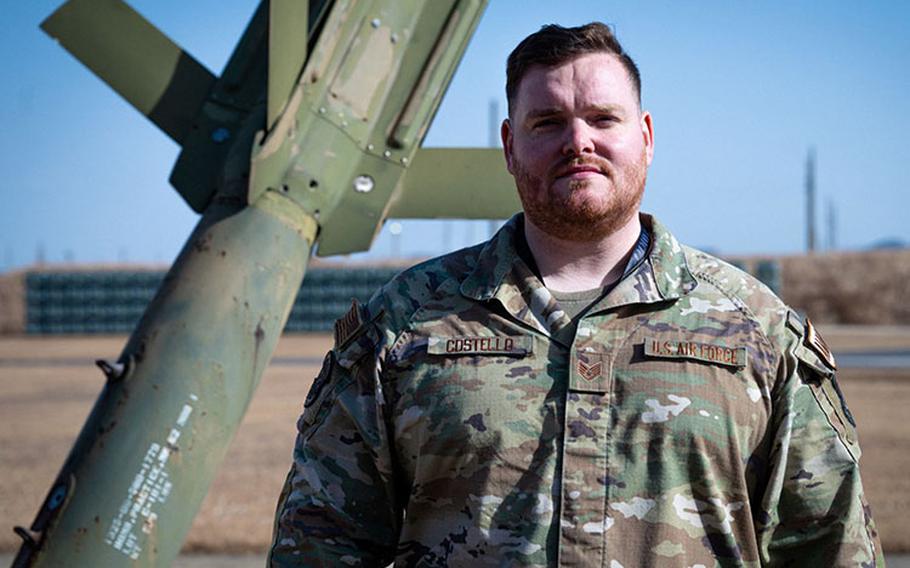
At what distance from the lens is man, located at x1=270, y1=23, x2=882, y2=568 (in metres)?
2.00

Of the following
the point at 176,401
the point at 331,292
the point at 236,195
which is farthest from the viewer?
the point at 331,292

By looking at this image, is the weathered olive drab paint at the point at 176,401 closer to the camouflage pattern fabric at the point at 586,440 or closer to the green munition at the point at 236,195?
the green munition at the point at 236,195

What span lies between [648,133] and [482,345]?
1.95 feet

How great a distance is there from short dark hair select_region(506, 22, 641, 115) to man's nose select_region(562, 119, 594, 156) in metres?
0.14

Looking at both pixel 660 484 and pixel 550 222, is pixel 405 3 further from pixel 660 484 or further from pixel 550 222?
pixel 660 484

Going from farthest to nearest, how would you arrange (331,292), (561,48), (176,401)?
(331,292)
(176,401)
(561,48)

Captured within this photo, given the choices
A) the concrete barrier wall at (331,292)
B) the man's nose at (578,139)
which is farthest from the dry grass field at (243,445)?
the concrete barrier wall at (331,292)

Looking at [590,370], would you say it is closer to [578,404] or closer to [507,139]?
[578,404]

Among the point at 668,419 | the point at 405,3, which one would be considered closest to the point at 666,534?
the point at 668,419

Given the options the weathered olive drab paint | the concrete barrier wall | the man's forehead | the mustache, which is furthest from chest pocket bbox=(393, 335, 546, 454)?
the concrete barrier wall

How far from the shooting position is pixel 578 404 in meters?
2.04

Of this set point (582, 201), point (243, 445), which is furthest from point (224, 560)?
point (582, 201)

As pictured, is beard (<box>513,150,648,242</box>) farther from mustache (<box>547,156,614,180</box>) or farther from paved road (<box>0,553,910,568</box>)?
paved road (<box>0,553,910,568</box>)

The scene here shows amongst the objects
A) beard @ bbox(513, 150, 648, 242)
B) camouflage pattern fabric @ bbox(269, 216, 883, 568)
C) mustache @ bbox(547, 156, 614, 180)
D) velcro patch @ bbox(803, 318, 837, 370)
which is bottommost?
camouflage pattern fabric @ bbox(269, 216, 883, 568)
